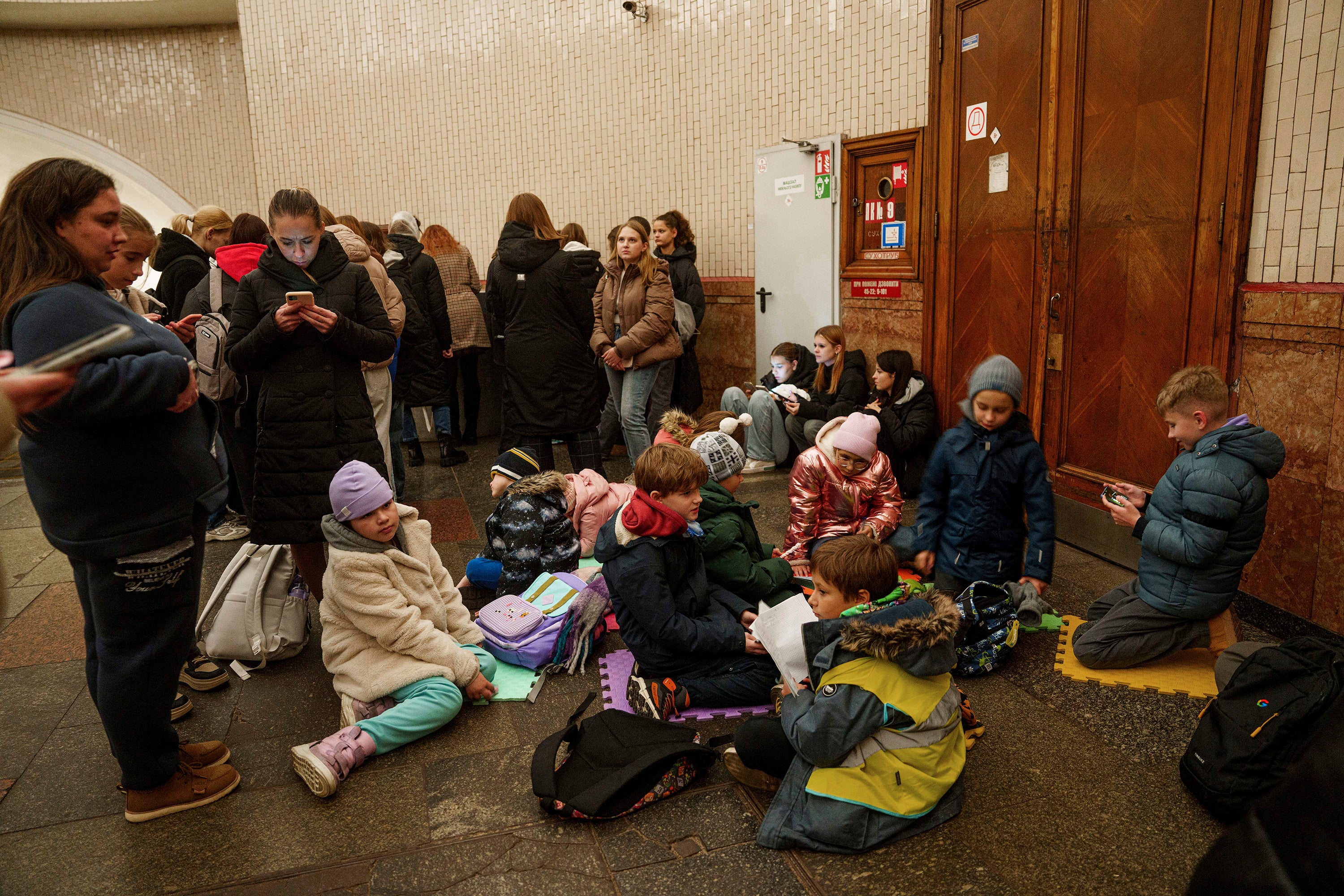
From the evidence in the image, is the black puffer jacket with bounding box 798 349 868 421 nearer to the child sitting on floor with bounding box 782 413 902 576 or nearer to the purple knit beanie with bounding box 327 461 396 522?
the child sitting on floor with bounding box 782 413 902 576

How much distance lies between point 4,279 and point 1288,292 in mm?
4578

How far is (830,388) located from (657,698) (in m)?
4.03

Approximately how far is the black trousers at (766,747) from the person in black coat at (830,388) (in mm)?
4076

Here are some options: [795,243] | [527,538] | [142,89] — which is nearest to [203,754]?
[527,538]

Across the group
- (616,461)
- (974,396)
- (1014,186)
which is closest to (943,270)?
(1014,186)

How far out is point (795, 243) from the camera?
301 inches

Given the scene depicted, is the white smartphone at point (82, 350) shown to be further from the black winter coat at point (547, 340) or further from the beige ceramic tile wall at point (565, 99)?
the beige ceramic tile wall at point (565, 99)

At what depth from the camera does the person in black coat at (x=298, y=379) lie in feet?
12.6

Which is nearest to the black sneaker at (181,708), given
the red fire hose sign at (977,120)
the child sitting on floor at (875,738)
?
the child sitting on floor at (875,738)

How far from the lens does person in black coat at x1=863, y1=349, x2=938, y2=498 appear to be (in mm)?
6152

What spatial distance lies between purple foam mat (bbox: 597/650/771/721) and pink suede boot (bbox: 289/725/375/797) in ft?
2.81

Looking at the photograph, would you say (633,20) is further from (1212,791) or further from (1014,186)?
(1212,791)

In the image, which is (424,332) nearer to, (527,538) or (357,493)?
(527,538)

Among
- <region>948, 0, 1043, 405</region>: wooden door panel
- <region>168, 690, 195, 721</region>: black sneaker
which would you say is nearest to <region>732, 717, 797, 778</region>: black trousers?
<region>168, 690, 195, 721</region>: black sneaker
